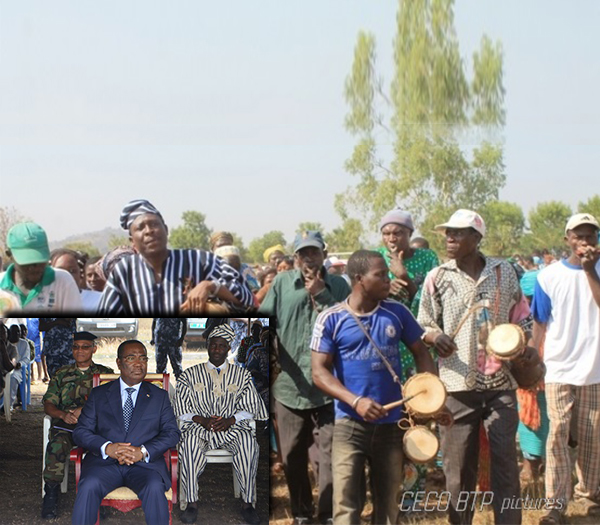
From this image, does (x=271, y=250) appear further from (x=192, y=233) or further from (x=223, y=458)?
(x=223, y=458)

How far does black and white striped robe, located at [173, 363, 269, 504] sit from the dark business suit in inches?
4.3

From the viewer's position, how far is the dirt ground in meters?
5.10

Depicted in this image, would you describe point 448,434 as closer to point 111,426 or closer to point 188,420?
point 188,420

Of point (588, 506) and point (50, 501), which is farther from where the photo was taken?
point (588, 506)

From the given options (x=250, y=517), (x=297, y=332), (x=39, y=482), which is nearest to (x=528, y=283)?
(x=297, y=332)

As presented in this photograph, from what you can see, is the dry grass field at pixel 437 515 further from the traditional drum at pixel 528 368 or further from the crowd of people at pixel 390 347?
the traditional drum at pixel 528 368

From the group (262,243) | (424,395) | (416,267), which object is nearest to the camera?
(424,395)

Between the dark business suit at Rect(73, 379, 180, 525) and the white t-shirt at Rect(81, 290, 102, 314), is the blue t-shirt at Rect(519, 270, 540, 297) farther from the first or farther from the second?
the white t-shirt at Rect(81, 290, 102, 314)

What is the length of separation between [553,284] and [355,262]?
1.42 m

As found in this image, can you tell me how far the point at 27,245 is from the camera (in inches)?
206

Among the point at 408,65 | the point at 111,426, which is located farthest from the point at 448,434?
the point at 408,65

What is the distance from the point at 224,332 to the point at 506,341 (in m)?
1.50

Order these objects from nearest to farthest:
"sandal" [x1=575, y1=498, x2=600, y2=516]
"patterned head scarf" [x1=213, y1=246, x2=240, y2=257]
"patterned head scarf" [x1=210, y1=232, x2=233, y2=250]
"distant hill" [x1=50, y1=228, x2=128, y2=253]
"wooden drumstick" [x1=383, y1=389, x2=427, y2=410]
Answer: "wooden drumstick" [x1=383, y1=389, x2=427, y2=410], "sandal" [x1=575, y1=498, x2=600, y2=516], "patterned head scarf" [x1=213, y1=246, x2=240, y2=257], "patterned head scarf" [x1=210, y1=232, x2=233, y2=250], "distant hill" [x1=50, y1=228, x2=128, y2=253]

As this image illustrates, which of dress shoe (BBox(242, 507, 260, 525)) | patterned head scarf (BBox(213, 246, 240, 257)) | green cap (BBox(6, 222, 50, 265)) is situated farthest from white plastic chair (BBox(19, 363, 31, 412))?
patterned head scarf (BBox(213, 246, 240, 257))
